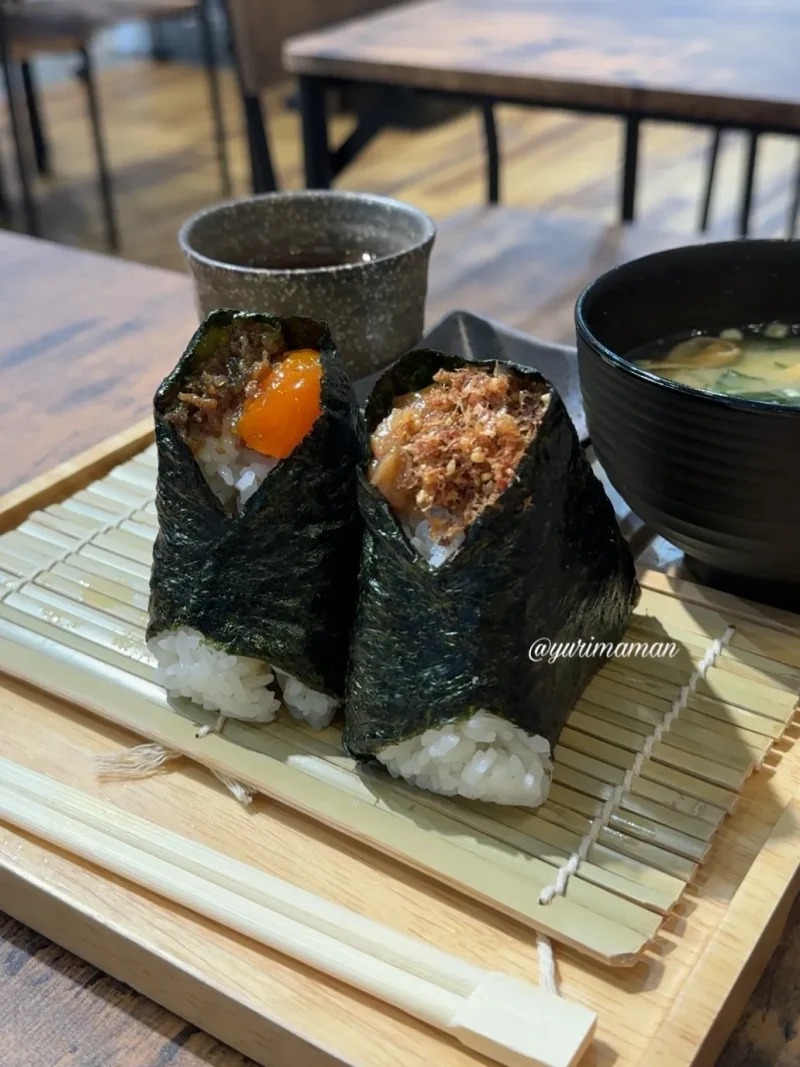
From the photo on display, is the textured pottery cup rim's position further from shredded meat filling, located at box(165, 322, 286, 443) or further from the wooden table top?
the wooden table top

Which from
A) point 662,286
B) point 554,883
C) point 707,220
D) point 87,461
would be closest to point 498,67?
point 662,286

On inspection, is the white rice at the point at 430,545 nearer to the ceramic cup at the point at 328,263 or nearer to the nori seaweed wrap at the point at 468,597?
the nori seaweed wrap at the point at 468,597

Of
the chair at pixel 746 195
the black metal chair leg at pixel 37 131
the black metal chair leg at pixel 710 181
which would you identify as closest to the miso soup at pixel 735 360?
the chair at pixel 746 195

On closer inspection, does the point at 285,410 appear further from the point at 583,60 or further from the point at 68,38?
the point at 68,38

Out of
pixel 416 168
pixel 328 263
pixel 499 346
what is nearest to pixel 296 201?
pixel 328 263

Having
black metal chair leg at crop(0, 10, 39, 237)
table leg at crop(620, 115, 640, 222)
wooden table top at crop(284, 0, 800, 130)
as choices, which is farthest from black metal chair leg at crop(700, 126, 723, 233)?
black metal chair leg at crop(0, 10, 39, 237)

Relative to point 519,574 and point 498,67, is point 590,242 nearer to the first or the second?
point 498,67
